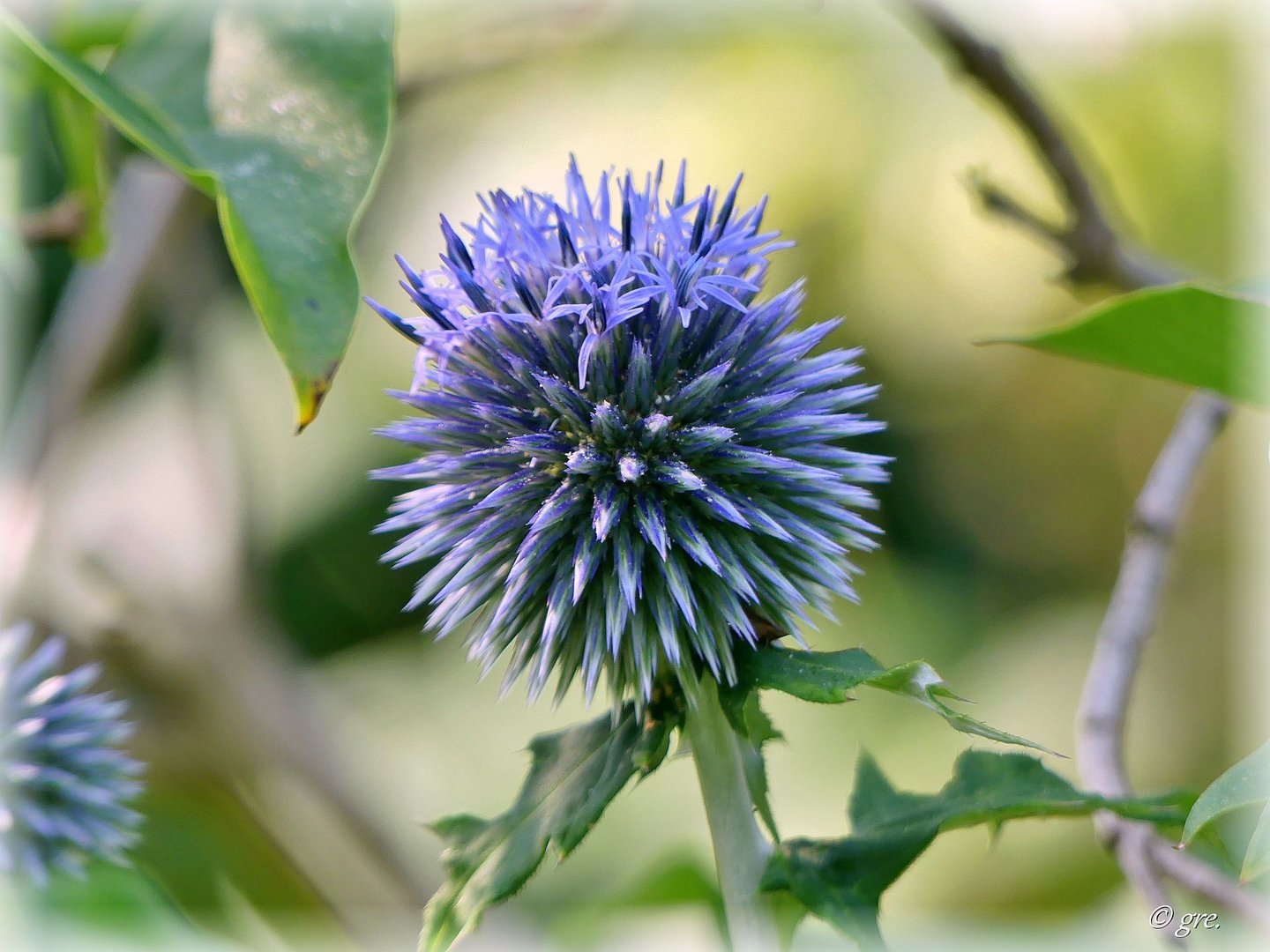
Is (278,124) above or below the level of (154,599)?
above

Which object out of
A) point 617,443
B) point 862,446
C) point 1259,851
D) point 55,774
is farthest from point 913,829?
point 862,446

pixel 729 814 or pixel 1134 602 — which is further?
pixel 1134 602

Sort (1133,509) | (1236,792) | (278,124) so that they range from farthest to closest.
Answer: (1133,509) < (278,124) < (1236,792)

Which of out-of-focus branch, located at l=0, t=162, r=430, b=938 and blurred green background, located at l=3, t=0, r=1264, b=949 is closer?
out-of-focus branch, located at l=0, t=162, r=430, b=938

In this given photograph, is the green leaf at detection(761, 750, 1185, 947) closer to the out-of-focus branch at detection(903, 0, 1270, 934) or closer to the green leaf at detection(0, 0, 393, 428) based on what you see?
the out-of-focus branch at detection(903, 0, 1270, 934)

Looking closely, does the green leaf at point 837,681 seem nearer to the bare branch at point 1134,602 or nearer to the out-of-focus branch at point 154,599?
the bare branch at point 1134,602

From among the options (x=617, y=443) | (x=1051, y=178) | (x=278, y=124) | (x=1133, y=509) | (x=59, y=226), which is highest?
(x=59, y=226)

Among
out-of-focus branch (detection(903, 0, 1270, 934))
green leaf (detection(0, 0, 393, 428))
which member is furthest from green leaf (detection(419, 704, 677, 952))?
out-of-focus branch (detection(903, 0, 1270, 934))

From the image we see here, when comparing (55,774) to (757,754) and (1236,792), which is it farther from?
(1236,792)
